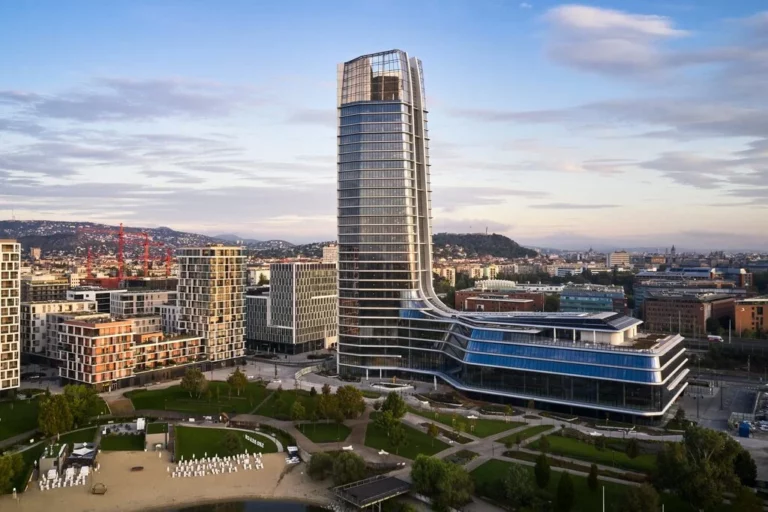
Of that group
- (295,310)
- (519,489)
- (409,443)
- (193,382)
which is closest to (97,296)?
(295,310)

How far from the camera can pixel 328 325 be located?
136m

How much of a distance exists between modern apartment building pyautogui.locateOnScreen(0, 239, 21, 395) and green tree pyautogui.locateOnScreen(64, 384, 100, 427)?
1529cm

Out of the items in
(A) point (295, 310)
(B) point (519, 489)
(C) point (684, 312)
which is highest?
(A) point (295, 310)

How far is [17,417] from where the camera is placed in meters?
77.4

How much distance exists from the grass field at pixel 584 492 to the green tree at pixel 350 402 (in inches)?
760

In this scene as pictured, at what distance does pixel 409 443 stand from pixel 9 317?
58485mm

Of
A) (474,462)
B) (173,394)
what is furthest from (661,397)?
(173,394)

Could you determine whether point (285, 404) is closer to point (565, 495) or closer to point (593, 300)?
point (565, 495)

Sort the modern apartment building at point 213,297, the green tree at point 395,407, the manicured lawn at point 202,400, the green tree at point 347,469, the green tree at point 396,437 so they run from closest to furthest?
the green tree at point 347,469
the green tree at point 396,437
the green tree at point 395,407
the manicured lawn at point 202,400
the modern apartment building at point 213,297

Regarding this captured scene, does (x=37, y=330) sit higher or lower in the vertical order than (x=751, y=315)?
higher

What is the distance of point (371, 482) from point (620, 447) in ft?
85.6

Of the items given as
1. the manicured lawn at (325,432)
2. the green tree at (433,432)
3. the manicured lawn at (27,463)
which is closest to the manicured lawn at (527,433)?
the green tree at (433,432)

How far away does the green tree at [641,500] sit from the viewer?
46.7m

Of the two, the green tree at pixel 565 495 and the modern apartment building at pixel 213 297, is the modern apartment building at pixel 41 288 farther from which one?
the green tree at pixel 565 495
